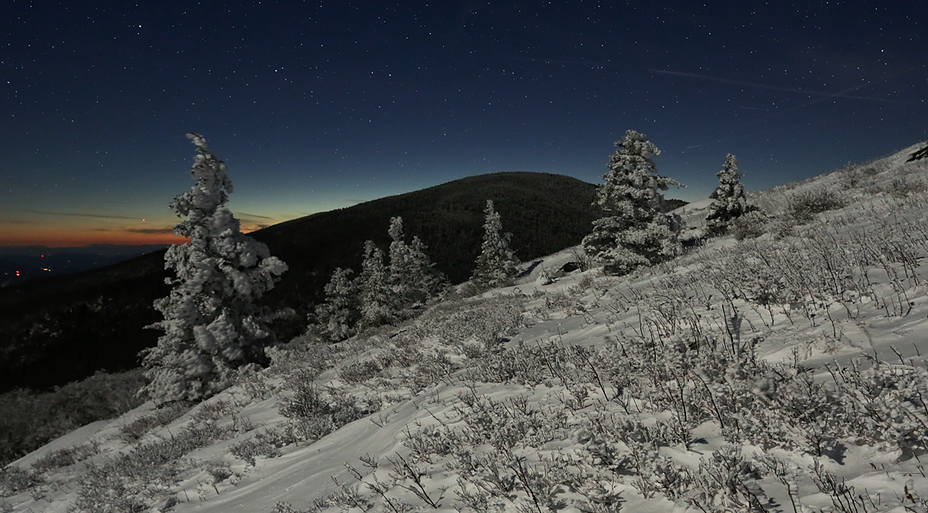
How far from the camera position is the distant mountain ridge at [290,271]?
48.5m

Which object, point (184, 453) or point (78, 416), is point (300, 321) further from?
point (184, 453)

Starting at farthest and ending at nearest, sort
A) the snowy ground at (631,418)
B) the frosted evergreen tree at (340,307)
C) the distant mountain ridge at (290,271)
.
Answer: the distant mountain ridge at (290,271), the frosted evergreen tree at (340,307), the snowy ground at (631,418)

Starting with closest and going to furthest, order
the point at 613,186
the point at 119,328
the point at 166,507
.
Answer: the point at 166,507 < the point at 613,186 < the point at 119,328

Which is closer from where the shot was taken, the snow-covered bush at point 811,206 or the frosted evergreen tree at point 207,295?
the snow-covered bush at point 811,206

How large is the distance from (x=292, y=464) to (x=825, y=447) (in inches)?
221

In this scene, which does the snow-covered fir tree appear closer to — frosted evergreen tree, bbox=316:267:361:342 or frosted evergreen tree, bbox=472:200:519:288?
frosted evergreen tree, bbox=472:200:519:288

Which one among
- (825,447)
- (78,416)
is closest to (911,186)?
(825,447)

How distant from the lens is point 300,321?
2168 inches

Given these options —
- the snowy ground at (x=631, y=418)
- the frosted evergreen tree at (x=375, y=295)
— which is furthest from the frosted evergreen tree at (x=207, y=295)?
the frosted evergreen tree at (x=375, y=295)

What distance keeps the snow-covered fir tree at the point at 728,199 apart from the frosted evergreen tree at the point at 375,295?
21439 millimetres

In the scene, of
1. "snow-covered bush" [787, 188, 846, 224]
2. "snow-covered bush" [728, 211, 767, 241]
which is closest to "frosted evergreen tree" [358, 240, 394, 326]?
"snow-covered bush" [728, 211, 767, 241]

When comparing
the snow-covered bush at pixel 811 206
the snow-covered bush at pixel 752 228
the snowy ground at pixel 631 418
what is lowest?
the snowy ground at pixel 631 418

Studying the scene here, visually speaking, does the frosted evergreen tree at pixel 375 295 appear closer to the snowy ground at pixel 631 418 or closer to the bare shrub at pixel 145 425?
the bare shrub at pixel 145 425

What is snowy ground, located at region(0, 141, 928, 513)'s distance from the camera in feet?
8.27
